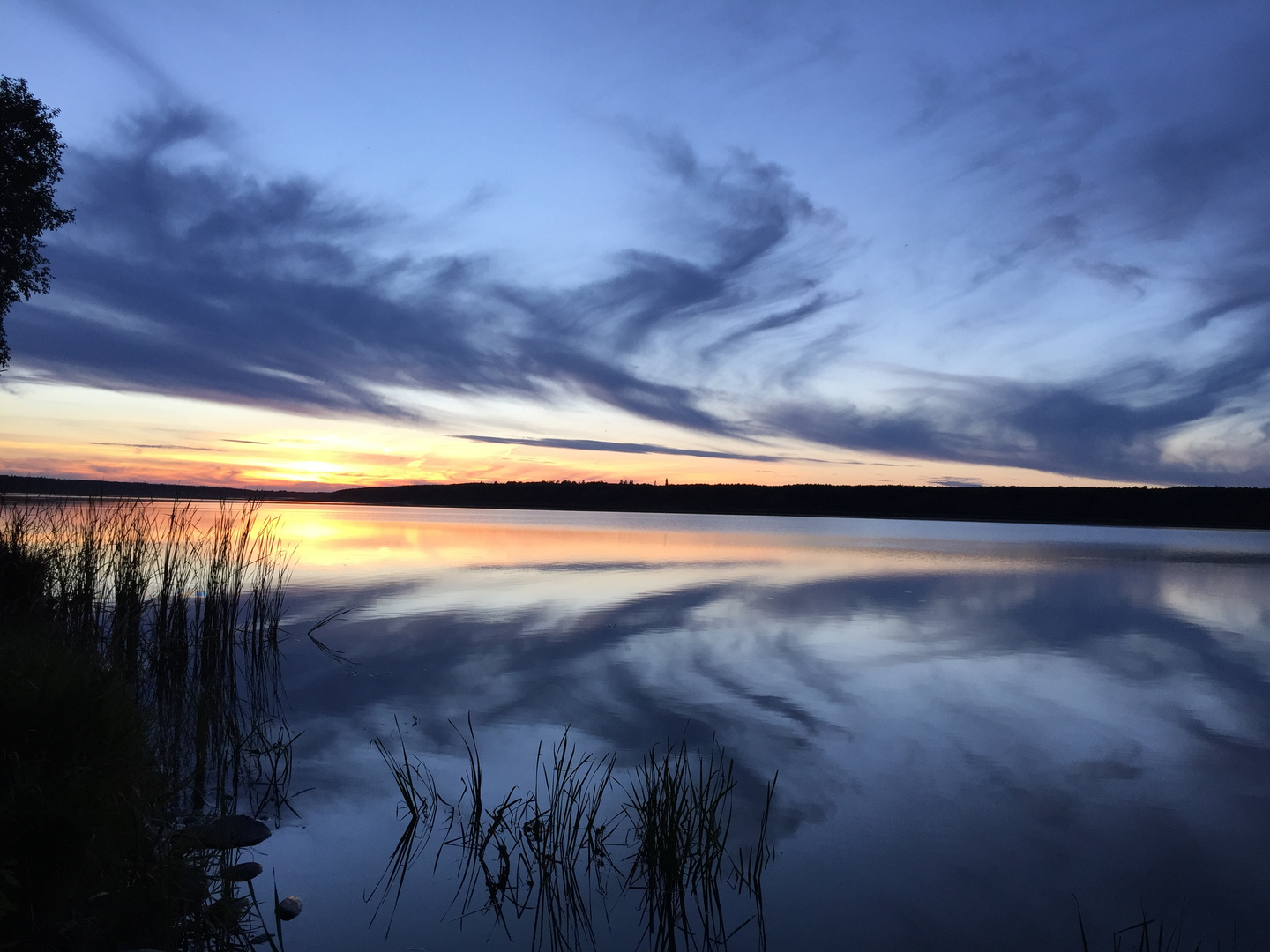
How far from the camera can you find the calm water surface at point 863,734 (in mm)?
3951

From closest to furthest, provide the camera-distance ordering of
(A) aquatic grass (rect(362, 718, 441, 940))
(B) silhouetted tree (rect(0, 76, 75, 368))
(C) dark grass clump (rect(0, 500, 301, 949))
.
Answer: (C) dark grass clump (rect(0, 500, 301, 949)), (A) aquatic grass (rect(362, 718, 441, 940)), (B) silhouetted tree (rect(0, 76, 75, 368))

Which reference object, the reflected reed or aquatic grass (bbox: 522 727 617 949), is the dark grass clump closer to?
the reflected reed

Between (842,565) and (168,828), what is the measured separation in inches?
798

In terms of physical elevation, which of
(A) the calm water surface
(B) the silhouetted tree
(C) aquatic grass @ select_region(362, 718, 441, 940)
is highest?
(B) the silhouetted tree

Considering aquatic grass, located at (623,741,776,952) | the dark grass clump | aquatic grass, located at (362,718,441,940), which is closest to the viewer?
the dark grass clump

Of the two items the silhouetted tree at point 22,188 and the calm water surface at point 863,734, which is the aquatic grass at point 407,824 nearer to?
the calm water surface at point 863,734

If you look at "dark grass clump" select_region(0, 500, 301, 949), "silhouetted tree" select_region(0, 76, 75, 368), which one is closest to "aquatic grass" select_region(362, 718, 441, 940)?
"dark grass clump" select_region(0, 500, 301, 949)

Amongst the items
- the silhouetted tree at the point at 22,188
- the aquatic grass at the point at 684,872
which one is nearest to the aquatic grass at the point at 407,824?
the aquatic grass at the point at 684,872

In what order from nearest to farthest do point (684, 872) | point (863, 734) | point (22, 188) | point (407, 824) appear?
point (684, 872) < point (407, 824) < point (863, 734) < point (22, 188)

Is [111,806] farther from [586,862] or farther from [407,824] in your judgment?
[586,862]

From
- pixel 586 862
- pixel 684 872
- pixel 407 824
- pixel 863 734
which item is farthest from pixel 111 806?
pixel 863 734

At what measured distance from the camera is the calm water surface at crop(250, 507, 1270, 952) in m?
3.95

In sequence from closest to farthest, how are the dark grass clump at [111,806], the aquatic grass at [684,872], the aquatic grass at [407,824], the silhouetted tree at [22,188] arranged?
the dark grass clump at [111,806]
the aquatic grass at [684,872]
the aquatic grass at [407,824]
the silhouetted tree at [22,188]

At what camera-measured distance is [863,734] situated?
6730mm
